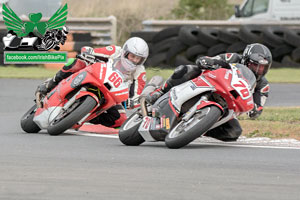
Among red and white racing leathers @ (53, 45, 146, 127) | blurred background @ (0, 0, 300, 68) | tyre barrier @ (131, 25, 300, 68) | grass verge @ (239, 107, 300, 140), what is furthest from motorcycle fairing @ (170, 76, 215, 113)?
tyre barrier @ (131, 25, 300, 68)

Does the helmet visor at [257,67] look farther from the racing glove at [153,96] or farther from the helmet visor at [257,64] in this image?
the racing glove at [153,96]

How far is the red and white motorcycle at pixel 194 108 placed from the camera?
7230 mm

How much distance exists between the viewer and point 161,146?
7.72 metres

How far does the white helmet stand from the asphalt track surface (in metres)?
0.90

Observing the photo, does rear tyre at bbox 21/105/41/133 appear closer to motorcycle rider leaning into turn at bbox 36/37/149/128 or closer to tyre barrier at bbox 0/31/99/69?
motorcycle rider leaning into turn at bbox 36/37/149/128

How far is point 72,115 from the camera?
27.6 feet

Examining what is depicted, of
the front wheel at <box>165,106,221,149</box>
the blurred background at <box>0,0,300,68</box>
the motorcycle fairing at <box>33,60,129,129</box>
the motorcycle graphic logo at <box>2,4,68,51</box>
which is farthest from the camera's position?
the motorcycle graphic logo at <box>2,4,68,51</box>

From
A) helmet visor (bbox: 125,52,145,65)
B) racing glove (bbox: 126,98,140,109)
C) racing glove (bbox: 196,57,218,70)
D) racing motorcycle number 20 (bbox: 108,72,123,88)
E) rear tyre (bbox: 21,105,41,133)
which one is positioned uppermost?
racing glove (bbox: 196,57,218,70)

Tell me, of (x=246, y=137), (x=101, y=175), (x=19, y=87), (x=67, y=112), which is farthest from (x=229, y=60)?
(x=19, y=87)

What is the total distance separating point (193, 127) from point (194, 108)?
10.6 inches

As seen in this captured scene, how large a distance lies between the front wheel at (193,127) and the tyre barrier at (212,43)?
36.0 ft

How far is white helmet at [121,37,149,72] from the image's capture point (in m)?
8.65

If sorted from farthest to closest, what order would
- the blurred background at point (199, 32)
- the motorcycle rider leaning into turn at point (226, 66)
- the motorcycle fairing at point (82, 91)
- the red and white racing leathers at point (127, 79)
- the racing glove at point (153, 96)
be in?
the blurred background at point (199, 32), the red and white racing leathers at point (127, 79), the motorcycle fairing at point (82, 91), the racing glove at point (153, 96), the motorcycle rider leaning into turn at point (226, 66)

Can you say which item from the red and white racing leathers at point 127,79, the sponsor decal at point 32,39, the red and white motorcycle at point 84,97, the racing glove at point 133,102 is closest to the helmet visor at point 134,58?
the red and white motorcycle at point 84,97
